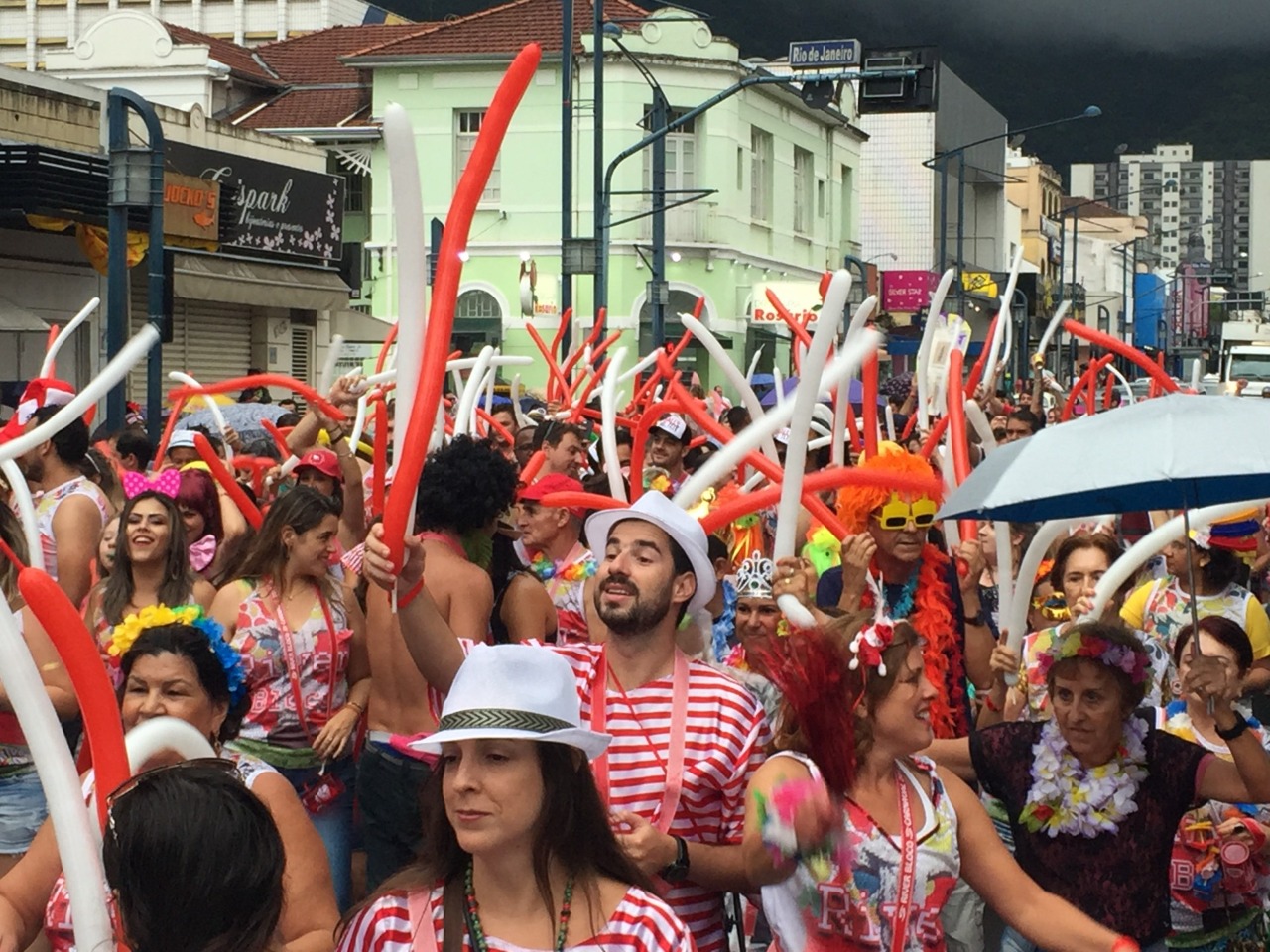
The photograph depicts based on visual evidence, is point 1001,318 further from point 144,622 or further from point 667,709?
point 144,622

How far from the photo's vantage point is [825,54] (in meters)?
21.4

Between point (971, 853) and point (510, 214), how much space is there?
37.8 m

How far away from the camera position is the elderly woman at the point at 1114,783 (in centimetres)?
459

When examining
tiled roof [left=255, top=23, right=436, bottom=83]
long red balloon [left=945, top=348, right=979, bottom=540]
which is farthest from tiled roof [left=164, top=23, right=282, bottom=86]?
long red balloon [left=945, top=348, right=979, bottom=540]

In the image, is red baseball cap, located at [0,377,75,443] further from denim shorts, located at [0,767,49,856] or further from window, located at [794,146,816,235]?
window, located at [794,146,816,235]

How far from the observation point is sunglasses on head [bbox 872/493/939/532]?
19.4ft

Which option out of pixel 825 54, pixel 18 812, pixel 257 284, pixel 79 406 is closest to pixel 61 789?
pixel 79 406

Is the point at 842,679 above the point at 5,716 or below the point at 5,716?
above

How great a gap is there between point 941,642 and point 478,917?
2.91m

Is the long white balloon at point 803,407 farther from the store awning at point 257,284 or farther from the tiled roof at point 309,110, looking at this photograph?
the tiled roof at point 309,110

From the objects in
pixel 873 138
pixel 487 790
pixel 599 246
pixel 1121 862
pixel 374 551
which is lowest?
pixel 1121 862

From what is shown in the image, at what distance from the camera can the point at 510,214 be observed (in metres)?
41.1

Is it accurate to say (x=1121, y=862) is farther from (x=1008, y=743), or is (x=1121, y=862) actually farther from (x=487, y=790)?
(x=487, y=790)

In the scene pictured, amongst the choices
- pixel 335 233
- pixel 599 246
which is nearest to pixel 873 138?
pixel 335 233
